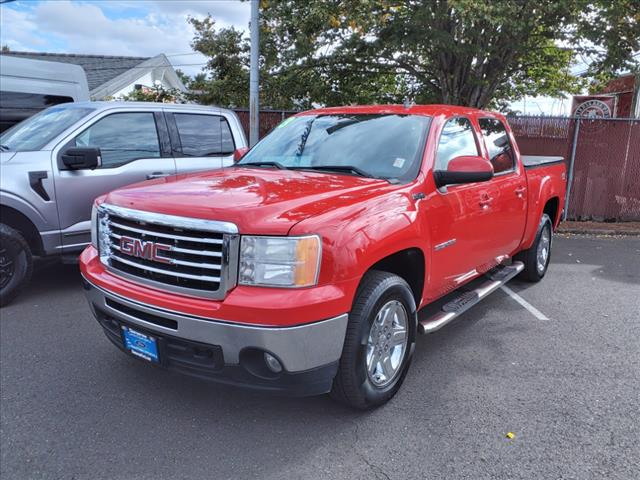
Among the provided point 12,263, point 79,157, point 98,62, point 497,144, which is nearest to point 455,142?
point 497,144

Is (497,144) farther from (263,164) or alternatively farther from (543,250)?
(263,164)

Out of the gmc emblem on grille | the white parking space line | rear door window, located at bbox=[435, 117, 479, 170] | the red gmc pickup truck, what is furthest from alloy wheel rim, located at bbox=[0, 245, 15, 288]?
the white parking space line

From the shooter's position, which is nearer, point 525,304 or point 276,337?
point 276,337

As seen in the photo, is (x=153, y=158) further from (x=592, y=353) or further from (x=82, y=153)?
(x=592, y=353)

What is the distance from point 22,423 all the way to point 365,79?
11153mm

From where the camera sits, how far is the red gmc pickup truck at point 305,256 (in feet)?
8.43

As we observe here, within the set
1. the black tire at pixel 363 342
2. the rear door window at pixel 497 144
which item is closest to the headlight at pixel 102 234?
the black tire at pixel 363 342

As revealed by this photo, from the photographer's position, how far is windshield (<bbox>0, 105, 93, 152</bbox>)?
5.23 metres

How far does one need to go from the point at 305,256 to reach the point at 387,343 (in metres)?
0.99

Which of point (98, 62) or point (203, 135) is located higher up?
point (98, 62)

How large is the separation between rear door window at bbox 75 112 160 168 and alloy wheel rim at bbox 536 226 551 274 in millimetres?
4571

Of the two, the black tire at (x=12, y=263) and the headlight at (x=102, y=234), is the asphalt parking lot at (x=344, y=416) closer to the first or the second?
the black tire at (x=12, y=263)

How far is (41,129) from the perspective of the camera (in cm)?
546

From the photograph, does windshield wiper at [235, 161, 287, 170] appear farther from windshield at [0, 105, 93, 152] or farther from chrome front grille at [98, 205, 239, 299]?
windshield at [0, 105, 93, 152]
